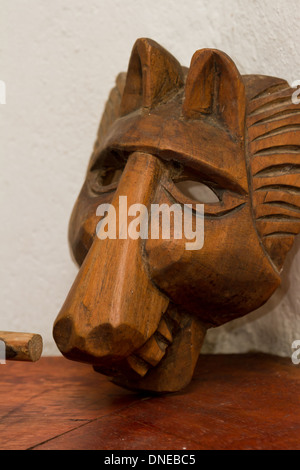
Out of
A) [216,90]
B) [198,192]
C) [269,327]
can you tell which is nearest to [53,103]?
[198,192]

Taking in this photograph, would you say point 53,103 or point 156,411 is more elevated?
point 53,103

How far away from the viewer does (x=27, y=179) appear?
1249mm

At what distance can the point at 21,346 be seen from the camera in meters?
0.65

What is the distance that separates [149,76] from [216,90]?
0.33ft

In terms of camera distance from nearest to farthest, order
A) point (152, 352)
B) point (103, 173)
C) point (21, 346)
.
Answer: point (21, 346), point (152, 352), point (103, 173)

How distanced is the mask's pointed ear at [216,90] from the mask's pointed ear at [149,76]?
5 centimetres

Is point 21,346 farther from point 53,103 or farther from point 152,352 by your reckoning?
point 53,103

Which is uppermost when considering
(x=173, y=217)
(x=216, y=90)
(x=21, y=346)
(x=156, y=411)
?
(x=216, y=90)

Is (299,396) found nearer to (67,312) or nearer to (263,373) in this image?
(263,373)

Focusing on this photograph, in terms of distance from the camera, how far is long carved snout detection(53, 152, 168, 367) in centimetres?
71

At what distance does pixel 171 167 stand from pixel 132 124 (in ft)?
0.29

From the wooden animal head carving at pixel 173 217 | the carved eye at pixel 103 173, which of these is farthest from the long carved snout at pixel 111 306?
the carved eye at pixel 103 173

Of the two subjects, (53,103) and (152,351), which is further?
(53,103)

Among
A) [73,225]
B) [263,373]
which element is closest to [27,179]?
[73,225]
